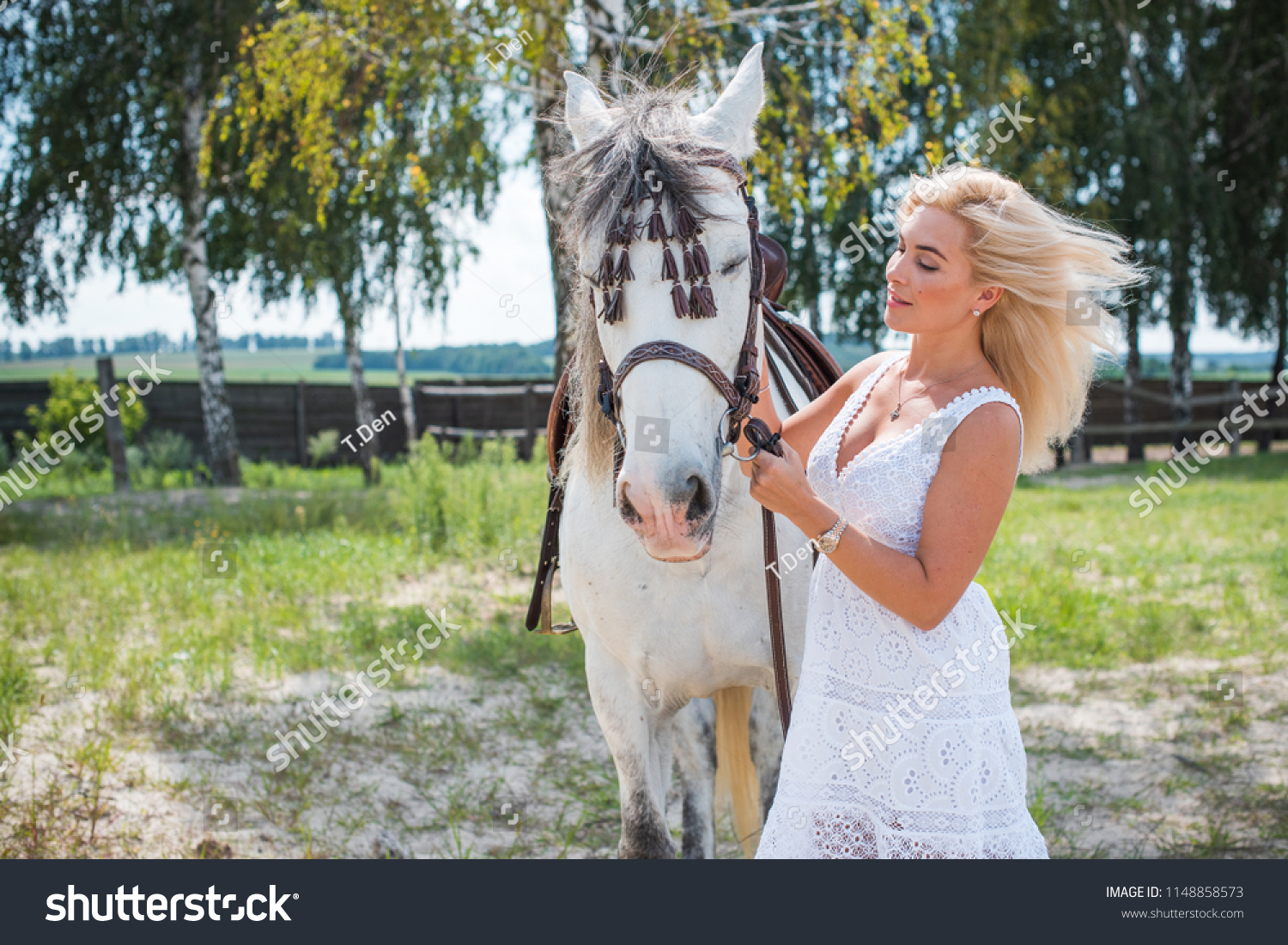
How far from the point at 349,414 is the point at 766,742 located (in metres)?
15.1

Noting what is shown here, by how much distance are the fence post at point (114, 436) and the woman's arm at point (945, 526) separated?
10.8 m

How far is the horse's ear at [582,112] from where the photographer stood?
2008 mm

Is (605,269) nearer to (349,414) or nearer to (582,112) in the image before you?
(582,112)

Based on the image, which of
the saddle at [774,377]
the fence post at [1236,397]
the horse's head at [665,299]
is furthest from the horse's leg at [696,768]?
the fence post at [1236,397]

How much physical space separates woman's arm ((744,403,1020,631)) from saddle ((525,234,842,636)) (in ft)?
2.98

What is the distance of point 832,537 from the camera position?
1420 mm

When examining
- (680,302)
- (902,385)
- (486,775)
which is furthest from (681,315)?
(486,775)

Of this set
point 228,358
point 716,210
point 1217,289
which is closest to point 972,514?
point 716,210

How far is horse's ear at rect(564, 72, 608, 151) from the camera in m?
2.01

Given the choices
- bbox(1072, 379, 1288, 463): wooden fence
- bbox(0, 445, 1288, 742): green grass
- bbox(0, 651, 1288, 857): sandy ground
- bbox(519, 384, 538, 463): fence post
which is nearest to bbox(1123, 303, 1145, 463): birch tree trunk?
bbox(1072, 379, 1288, 463): wooden fence

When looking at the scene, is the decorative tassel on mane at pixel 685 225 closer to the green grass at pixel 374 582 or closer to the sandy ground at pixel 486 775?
the sandy ground at pixel 486 775

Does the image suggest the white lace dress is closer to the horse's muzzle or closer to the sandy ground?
the horse's muzzle
